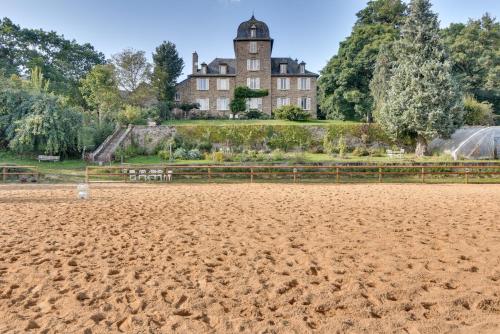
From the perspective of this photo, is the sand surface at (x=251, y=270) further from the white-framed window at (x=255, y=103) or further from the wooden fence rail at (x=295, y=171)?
the white-framed window at (x=255, y=103)

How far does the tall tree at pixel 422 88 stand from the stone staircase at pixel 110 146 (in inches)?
715

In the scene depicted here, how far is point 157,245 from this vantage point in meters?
6.17

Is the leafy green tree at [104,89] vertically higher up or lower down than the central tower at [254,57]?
lower down

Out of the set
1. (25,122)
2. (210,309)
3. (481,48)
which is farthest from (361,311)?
(481,48)

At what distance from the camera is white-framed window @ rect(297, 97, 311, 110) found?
37.2 meters

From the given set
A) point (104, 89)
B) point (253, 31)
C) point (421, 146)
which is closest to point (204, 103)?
point (253, 31)

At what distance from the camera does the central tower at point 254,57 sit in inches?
1432

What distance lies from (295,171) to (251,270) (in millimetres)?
12670

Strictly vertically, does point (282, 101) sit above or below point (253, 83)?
below

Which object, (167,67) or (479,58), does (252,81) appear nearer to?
(167,67)

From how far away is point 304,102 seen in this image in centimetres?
3741

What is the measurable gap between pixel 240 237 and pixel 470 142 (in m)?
21.0

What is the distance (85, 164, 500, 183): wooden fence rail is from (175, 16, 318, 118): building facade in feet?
64.6

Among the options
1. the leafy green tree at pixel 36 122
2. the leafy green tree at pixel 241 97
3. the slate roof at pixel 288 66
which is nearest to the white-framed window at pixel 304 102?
the slate roof at pixel 288 66
